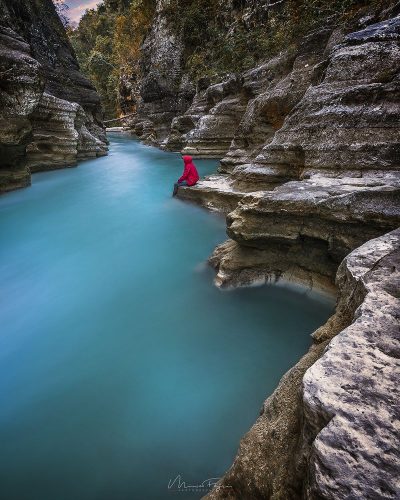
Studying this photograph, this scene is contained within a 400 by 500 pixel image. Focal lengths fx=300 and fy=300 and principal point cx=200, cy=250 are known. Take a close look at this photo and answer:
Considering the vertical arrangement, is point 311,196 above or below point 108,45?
below

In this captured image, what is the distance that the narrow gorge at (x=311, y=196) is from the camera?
1.31 meters

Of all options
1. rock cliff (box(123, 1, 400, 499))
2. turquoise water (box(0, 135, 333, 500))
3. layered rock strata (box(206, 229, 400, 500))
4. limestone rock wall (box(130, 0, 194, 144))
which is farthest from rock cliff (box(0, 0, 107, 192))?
layered rock strata (box(206, 229, 400, 500))

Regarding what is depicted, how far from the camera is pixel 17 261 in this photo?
6648mm

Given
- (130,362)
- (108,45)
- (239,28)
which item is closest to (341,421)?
(130,362)

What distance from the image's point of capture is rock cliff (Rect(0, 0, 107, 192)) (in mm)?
9227

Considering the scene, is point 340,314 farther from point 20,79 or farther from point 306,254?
point 20,79

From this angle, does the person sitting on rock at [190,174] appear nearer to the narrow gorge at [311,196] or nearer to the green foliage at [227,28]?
the narrow gorge at [311,196]

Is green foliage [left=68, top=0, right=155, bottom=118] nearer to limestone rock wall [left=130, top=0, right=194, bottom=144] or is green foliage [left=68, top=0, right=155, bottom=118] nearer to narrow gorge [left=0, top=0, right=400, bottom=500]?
limestone rock wall [left=130, top=0, right=194, bottom=144]

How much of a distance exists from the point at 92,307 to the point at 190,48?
24.5 meters

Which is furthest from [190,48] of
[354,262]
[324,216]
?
[354,262]

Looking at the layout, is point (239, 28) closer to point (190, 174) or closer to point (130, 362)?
point (190, 174)

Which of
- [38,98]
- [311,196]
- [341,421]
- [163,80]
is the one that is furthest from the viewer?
[163,80]

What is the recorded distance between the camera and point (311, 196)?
416 cm

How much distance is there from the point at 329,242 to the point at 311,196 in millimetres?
682
